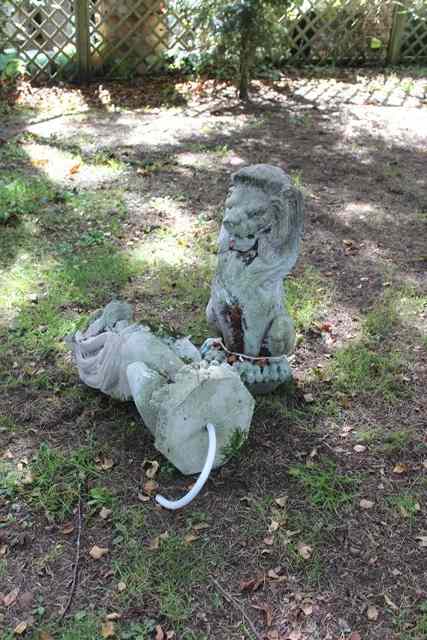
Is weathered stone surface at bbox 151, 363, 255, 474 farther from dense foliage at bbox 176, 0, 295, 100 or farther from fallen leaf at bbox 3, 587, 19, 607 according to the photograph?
dense foliage at bbox 176, 0, 295, 100

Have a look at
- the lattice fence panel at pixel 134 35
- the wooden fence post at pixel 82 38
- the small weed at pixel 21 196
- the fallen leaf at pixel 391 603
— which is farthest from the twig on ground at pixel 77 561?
the lattice fence panel at pixel 134 35

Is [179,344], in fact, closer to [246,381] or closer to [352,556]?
[246,381]

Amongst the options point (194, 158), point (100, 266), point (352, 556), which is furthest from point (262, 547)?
point (194, 158)

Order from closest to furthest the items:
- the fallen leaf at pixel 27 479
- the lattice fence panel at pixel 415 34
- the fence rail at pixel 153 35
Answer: the fallen leaf at pixel 27 479, the fence rail at pixel 153 35, the lattice fence panel at pixel 415 34

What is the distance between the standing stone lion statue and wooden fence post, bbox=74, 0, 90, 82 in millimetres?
6105

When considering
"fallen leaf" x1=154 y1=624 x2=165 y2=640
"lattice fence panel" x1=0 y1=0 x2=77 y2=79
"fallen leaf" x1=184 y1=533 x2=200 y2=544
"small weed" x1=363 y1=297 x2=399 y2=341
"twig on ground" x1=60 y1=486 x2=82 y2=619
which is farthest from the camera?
"lattice fence panel" x1=0 y1=0 x2=77 y2=79

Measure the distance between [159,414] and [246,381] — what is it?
66 cm

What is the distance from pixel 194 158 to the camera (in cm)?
652

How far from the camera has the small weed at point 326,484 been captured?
2955mm

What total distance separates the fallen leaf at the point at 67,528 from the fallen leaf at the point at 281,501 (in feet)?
2.97

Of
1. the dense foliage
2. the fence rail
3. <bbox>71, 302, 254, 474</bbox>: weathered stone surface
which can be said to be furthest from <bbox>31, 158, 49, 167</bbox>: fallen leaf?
<bbox>71, 302, 254, 474</bbox>: weathered stone surface

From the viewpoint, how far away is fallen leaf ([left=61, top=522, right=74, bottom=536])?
111 inches

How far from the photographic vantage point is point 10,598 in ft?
8.36

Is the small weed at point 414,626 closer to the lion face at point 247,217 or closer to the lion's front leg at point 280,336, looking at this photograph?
the lion's front leg at point 280,336
